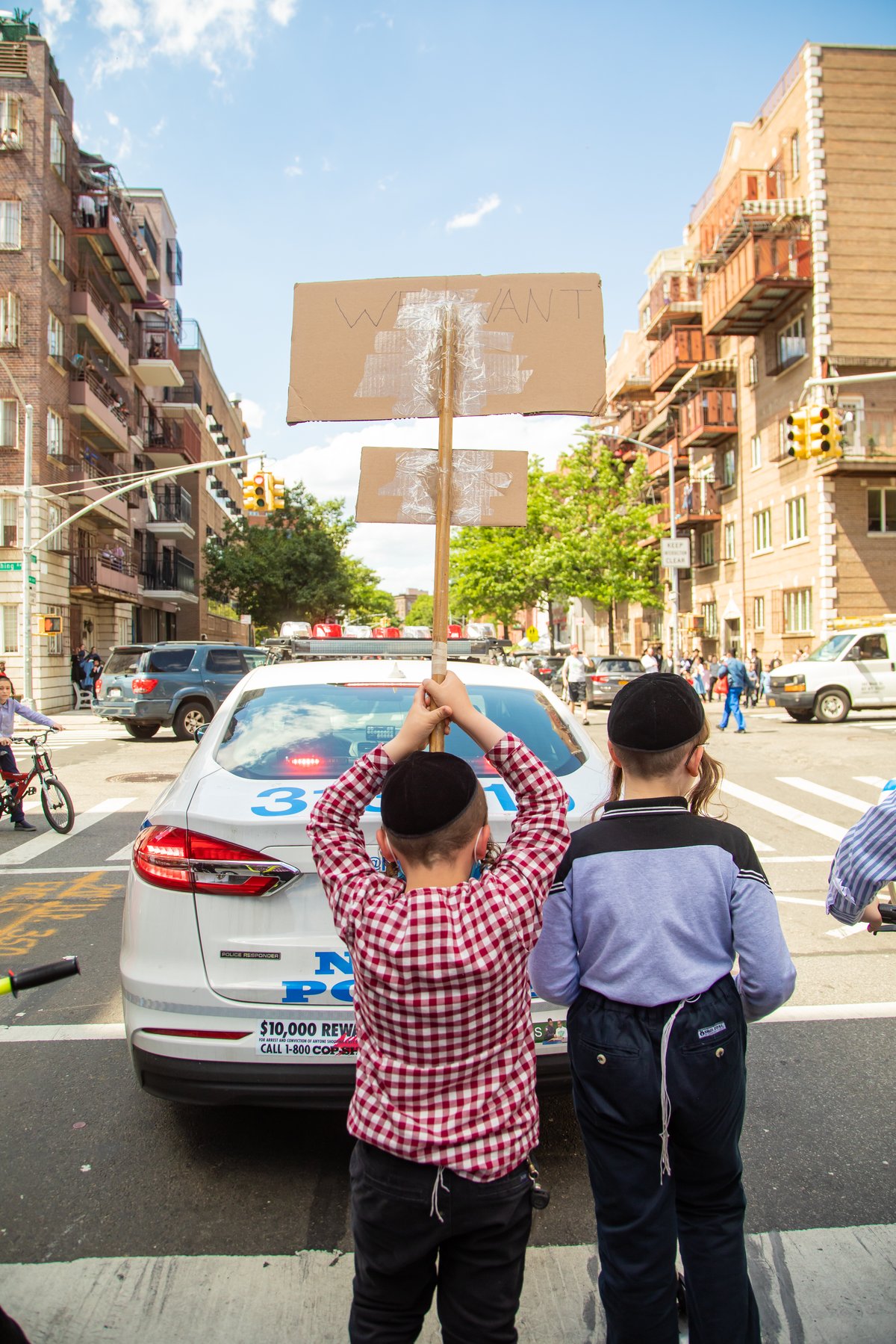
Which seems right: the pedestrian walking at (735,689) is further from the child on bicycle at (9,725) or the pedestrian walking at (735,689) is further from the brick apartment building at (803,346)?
the child on bicycle at (9,725)

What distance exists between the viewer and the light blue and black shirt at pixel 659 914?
6.77 feet

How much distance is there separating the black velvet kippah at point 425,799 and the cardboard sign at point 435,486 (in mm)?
1152

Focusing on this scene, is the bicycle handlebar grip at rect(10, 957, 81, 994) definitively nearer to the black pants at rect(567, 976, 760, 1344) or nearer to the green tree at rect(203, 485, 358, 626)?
the black pants at rect(567, 976, 760, 1344)

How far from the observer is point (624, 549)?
145 ft

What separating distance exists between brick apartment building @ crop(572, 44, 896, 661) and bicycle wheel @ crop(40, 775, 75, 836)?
25386 millimetres

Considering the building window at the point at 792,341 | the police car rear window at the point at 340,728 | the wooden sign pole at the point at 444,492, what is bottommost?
the police car rear window at the point at 340,728

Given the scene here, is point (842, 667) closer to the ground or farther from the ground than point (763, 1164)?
farther from the ground

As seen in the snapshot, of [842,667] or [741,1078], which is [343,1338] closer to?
[741,1078]

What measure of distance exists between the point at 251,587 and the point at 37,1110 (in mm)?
50734

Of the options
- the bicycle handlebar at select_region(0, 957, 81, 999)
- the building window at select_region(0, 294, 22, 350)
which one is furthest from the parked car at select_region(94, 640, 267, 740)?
the bicycle handlebar at select_region(0, 957, 81, 999)

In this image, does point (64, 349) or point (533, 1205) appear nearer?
point (533, 1205)

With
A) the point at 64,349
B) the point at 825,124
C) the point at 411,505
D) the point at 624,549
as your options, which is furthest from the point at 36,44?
the point at 411,505

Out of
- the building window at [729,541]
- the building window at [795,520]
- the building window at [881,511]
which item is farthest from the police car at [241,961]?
the building window at [729,541]

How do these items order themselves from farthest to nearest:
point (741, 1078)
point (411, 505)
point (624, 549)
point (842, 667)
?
point (624, 549) → point (842, 667) → point (411, 505) → point (741, 1078)
